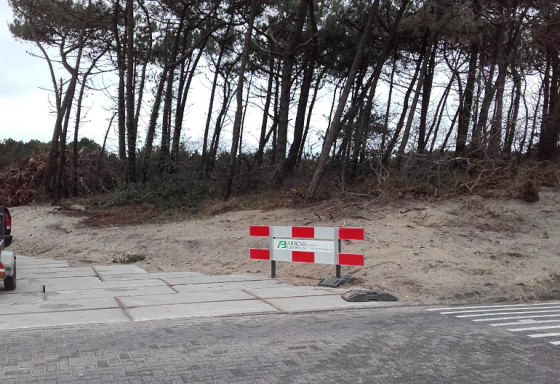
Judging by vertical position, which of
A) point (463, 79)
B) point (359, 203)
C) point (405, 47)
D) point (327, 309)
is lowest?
point (327, 309)

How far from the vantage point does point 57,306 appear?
8242 millimetres

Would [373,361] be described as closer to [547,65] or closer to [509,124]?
[509,124]

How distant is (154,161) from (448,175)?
1456cm

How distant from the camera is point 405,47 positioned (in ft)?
89.6

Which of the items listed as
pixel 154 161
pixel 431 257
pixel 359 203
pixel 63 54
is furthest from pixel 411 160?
pixel 63 54

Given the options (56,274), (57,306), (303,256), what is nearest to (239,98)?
(56,274)

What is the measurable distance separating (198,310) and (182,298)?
3.63ft

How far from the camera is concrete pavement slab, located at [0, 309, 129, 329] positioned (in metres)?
6.96

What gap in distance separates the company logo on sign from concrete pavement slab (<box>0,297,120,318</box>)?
3.70m

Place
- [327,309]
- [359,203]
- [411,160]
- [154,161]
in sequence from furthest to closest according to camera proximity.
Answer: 1. [154,161]
2. [411,160]
3. [359,203]
4. [327,309]

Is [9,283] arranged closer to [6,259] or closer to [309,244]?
[6,259]

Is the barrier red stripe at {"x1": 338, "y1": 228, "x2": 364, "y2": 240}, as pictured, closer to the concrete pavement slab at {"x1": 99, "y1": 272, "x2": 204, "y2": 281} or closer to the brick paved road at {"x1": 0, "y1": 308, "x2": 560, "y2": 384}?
the brick paved road at {"x1": 0, "y1": 308, "x2": 560, "y2": 384}

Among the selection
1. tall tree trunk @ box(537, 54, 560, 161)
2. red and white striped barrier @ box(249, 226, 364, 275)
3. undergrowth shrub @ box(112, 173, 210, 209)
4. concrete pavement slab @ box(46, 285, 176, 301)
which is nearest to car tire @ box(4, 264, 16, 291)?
concrete pavement slab @ box(46, 285, 176, 301)

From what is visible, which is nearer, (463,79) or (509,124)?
(509,124)
